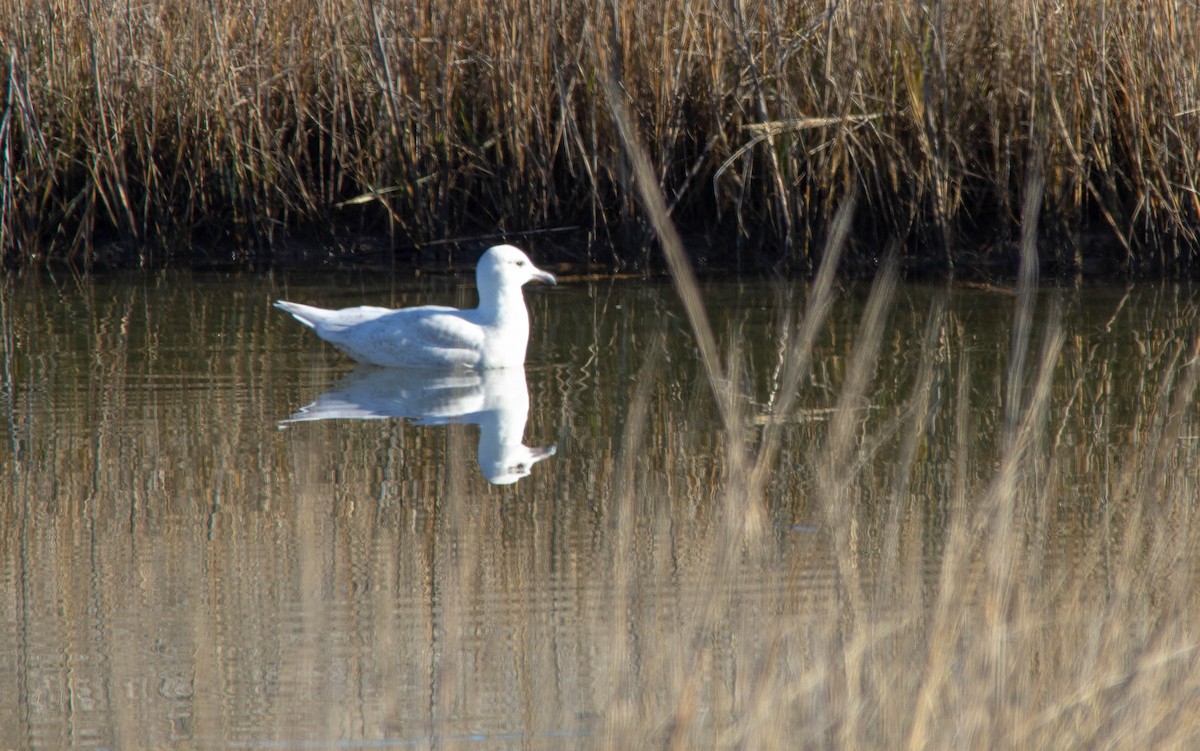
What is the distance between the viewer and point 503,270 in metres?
6.42

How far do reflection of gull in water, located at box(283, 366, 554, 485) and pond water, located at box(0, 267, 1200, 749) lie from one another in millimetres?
26

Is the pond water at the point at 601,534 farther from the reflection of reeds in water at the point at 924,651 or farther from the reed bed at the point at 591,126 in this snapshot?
the reed bed at the point at 591,126

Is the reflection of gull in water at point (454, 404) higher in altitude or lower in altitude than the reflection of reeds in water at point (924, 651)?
lower

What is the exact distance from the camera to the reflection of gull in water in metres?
4.91

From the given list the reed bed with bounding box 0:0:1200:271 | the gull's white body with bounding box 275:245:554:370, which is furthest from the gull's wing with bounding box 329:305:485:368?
the reed bed with bounding box 0:0:1200:271

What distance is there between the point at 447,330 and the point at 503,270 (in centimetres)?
40

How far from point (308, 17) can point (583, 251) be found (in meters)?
1.98

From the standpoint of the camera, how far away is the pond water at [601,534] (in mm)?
2484

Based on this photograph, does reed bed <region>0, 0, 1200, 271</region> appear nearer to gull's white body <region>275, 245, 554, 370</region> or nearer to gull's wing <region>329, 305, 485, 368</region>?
gull's white body <region>275, 245, 554, 370</region>

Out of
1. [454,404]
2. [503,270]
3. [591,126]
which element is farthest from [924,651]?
[591,126]

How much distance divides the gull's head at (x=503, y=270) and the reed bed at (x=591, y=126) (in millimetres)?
1507

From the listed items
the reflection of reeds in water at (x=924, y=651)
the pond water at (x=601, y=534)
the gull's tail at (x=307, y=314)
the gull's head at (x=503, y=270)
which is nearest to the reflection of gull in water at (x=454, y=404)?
the pond water at (x=601, y=534)

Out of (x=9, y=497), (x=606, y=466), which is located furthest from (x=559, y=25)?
(x=9, y=497)

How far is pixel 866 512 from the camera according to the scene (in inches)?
159
